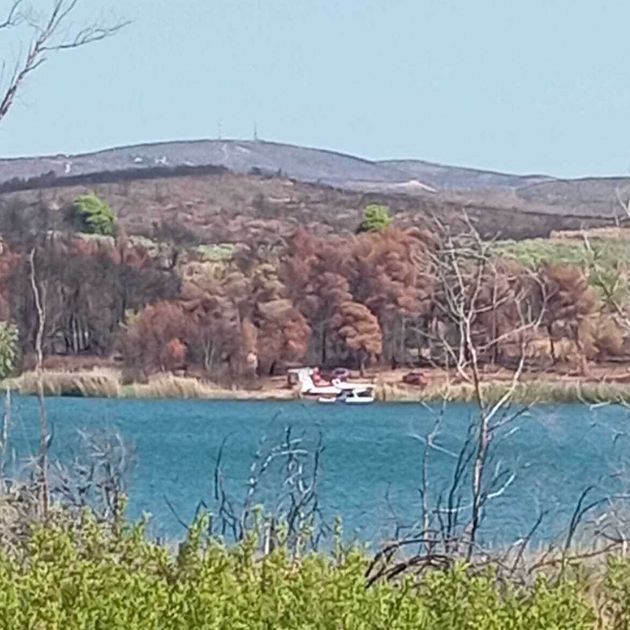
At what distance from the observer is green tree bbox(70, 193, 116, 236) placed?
57469 mm

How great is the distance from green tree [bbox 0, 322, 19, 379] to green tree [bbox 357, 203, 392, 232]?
33.1 meters

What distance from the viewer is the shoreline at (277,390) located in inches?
531

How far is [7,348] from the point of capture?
15.2 meters

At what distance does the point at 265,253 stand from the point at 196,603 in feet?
167

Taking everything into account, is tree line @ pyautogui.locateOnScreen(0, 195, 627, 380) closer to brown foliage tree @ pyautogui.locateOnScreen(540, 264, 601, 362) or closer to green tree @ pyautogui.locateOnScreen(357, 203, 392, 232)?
green tree @ pyautogui.locateOnScreen(357, 203, 392, 232)

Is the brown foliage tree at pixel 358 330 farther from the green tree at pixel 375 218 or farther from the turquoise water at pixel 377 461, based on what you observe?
the turquoise water at pixel 377 461

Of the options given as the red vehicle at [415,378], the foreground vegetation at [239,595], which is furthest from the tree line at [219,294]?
the foreground vegetation at [239,595]

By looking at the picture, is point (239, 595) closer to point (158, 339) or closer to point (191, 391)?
point (191, 391)

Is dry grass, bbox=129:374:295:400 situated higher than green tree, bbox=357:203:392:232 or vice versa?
green tree, bbox=357:203:392:232

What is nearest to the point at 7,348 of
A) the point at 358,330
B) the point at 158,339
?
the point at 358,330

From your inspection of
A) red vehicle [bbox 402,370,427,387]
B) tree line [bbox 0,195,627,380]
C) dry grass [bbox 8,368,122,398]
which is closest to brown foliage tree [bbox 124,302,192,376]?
tree line [bbox 0,195,627,380]

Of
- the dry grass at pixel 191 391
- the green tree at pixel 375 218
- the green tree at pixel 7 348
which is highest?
the green tree at pixel 375 218

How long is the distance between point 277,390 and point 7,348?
96.7 feet

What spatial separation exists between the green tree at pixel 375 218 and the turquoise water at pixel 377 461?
85.9ft
